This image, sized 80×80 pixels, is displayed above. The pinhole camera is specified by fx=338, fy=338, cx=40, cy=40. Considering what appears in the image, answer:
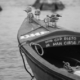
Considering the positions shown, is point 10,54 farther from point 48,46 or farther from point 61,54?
point 48,46

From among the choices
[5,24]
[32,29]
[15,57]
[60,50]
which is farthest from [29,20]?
[5,24]

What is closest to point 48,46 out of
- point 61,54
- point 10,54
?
point 61,54

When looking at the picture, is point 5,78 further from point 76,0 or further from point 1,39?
point 76,0

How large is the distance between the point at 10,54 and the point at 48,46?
6892mm

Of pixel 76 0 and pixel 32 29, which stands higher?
pixel 32 29

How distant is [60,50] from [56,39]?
641 millimetres

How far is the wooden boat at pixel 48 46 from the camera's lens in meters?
7.80

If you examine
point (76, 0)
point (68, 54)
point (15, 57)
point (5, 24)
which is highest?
point (68, 54)

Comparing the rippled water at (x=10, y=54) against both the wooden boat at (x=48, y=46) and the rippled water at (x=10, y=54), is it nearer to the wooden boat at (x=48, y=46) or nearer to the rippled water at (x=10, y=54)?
the rippled water at (x=10, y=54)

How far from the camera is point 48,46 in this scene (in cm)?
894

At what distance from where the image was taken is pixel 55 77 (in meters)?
6.68

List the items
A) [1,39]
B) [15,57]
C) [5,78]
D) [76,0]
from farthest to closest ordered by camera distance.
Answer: [76,0]
[1,39]
[15,57]
[5,78]

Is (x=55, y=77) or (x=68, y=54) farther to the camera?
(x=68, y=54)

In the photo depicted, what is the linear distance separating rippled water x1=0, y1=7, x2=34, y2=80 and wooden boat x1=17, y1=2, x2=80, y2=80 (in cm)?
293
